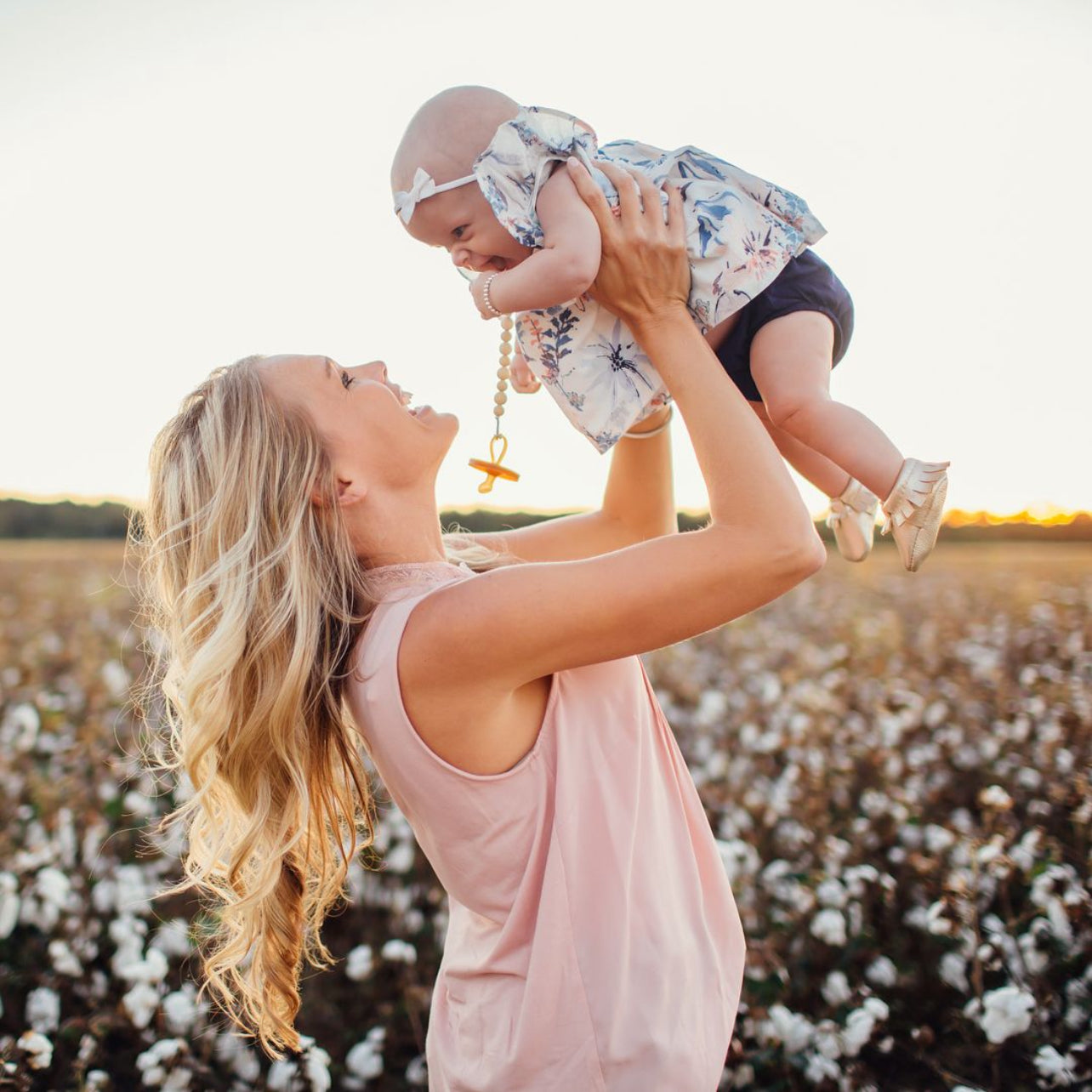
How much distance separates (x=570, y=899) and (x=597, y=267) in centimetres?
114

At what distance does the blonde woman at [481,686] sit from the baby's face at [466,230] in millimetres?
323

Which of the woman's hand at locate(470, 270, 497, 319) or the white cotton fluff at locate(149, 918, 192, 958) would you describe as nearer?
the woman's hand at locate(470, 270, 497, 319)

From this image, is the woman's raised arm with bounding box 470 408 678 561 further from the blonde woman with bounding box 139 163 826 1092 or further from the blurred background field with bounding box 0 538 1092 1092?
the blurred background field with bounding box 0 538 1092 1092

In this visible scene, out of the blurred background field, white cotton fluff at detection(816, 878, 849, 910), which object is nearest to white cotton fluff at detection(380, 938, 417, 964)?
the blurred background field

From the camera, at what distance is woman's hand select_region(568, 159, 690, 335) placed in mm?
2061

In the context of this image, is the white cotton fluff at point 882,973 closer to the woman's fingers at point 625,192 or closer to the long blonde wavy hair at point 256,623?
the long blonde wavy hair at point 256,623

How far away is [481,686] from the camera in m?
1.86

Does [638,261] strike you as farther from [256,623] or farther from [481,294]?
[256,623]

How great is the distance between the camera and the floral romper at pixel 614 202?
7.22 feet

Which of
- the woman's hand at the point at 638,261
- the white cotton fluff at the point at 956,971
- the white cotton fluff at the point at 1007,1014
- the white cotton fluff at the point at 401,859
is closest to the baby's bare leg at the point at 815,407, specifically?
the woman's hand at the point at 638,261

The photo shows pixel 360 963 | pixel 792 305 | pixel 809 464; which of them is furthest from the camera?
pixel 360 963

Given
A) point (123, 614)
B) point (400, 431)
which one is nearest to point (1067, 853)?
point (400, 431)

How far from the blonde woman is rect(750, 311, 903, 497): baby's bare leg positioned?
29 centimetres

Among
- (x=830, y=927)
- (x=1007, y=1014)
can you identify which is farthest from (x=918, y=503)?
(x=830, y=927)
